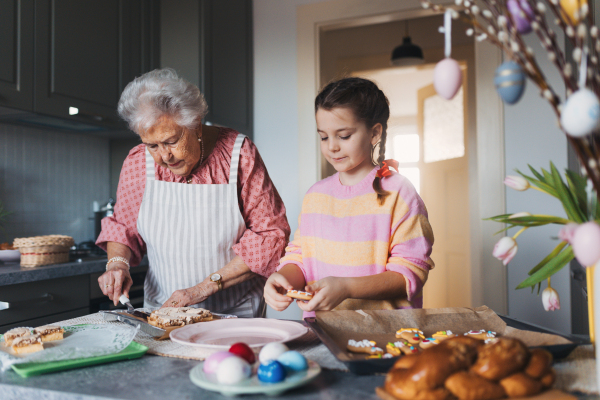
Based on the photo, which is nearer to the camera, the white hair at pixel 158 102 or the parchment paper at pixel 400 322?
the parchment paper at pixel 400 322

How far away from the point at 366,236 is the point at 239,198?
478mm

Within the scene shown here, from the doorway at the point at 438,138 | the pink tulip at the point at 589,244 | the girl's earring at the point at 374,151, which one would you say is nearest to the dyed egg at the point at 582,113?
the pink tulip at the point at 589,244

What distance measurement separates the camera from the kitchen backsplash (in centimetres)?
229

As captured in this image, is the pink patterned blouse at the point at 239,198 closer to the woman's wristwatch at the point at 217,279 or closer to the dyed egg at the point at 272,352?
the woman's wristwatch at the point at 217,279

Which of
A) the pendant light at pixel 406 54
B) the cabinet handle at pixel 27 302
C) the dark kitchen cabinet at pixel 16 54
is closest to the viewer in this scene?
the cabinet handle at pixel 27 302

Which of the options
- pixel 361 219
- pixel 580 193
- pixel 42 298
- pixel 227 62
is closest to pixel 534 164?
pixel 361 219

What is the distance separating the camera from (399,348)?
77 centimetres

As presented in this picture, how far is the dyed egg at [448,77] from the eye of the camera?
0.60 meters

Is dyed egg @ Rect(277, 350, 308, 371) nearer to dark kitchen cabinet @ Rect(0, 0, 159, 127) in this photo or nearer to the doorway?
dark kitchen cabinet @ Rect(0, 0, 159, 127)

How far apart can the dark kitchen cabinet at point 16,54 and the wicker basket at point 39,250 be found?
52 centimetres

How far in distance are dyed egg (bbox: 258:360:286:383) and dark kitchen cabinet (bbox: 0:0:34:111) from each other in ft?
5.56

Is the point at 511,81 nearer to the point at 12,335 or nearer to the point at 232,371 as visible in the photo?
the point at 232,371

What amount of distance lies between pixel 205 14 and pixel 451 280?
8.54 feet

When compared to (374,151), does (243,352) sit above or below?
below
